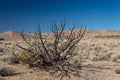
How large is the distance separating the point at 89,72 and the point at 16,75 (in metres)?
3.89

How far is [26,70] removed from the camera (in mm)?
14914

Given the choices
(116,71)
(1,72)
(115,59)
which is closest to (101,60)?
(115,59)

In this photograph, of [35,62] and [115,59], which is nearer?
[35,62]

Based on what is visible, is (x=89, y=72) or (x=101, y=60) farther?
(x=101, y=60)

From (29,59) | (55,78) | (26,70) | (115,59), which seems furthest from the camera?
(115,59)

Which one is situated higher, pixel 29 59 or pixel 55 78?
pixel 29 59

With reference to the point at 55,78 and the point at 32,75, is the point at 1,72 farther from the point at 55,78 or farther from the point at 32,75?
the point at 55,78

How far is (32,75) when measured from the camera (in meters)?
13.6

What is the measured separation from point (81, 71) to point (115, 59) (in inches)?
263

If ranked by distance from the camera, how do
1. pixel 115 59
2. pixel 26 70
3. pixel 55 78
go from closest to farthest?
pixel 55 78, pixel 26 70, pixel 115 59

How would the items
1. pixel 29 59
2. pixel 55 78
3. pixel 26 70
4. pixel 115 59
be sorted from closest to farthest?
pixel 55 78, pixel 26 70, pixel 29 59, pixel 115 59

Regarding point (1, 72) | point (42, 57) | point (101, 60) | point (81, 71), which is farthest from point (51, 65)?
point (101, 60)

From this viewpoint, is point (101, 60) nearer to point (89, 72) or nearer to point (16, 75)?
point (89, 72)

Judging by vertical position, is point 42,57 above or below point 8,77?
above
